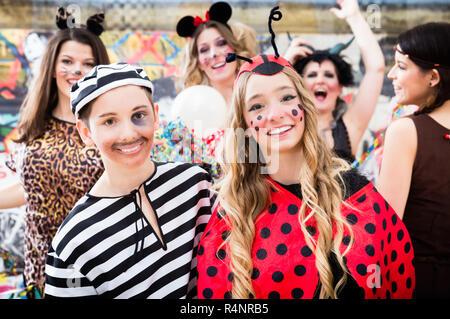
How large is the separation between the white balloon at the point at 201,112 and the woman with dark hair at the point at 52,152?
482mm

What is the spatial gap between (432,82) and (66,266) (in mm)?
1785

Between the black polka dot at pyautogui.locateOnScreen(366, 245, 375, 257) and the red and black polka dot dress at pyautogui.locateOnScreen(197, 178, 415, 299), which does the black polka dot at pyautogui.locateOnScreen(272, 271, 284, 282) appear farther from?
the black polka dot at pyautogui.locateOnScreen(366, 245, 375, 257)

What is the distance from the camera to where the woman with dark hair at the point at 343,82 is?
2652mm

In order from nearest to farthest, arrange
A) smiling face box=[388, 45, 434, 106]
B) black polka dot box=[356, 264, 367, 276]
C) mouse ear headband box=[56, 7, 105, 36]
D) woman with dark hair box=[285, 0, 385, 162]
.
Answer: black polka dot box=[356, 264, 367, 276]
smiling face box=[388, 45, 434, 106]
mouse ear headband box=[56, 7, 105, 36]
woman with dark hair box=[285, 0, 385, 162]

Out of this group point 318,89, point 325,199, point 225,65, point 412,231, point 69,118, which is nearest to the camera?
point 325,199

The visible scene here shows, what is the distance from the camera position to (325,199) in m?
1.47

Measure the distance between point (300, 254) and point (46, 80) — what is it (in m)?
1.64

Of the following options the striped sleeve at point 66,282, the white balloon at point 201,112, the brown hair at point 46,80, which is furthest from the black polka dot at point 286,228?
the brown hair at point 46,80

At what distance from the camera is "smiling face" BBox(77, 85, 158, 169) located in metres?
1.40

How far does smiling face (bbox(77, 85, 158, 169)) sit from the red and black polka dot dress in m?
0.37

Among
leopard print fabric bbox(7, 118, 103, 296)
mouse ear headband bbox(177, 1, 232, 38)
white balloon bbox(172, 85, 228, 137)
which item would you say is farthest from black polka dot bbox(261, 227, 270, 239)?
mouse ear headband bbox(177, 1, 232, 38)

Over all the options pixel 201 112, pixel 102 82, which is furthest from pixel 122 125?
pixel 201 112
